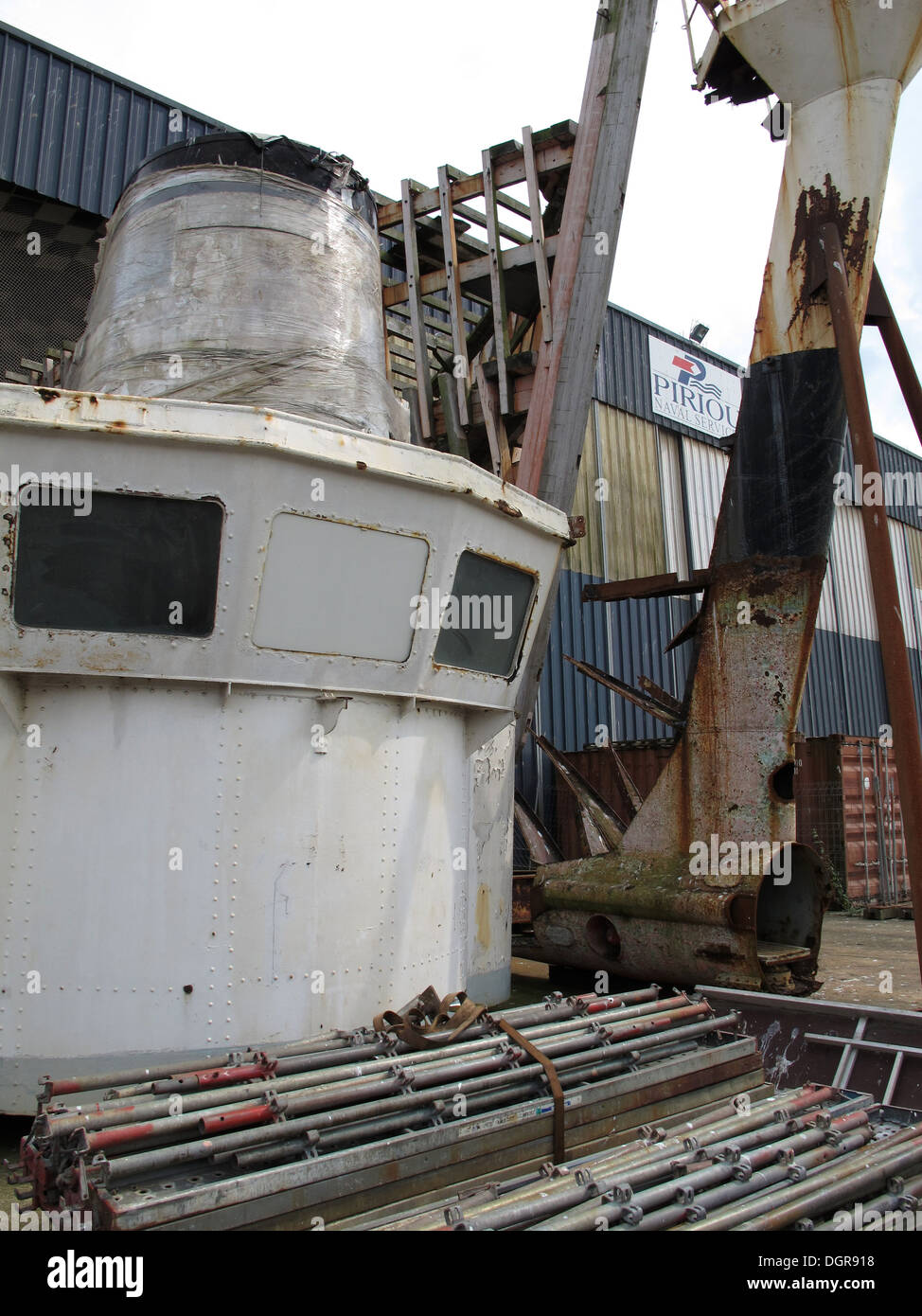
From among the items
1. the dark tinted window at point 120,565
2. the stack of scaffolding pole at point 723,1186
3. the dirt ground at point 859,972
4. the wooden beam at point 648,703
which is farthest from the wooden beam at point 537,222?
the stack of scaffolding pole at point 723,1186

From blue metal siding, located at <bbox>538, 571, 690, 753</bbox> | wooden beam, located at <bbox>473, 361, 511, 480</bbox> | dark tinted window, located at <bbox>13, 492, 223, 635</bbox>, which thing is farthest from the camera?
blue metal siding, located at <bbox>538, 571, 690, 753</bbox>

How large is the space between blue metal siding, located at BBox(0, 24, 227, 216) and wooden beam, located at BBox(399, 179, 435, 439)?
13.2 feet

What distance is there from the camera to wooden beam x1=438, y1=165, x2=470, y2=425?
9188 mm

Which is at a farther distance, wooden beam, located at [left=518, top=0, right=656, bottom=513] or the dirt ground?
wooden beam, located at [left=518, top=0, right=656, bottom=513]

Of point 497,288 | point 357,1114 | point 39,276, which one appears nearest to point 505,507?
point 497,288

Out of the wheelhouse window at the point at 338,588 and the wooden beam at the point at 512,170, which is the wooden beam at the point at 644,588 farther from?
the wooden beam at the point at 512,170

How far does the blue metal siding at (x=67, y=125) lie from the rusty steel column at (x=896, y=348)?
8711 mm

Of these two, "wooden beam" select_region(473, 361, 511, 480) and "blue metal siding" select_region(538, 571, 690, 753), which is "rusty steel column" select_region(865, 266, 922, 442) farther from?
"blue metal siding" select_region(538, 571, 690, 753)

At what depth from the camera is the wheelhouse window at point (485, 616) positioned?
21.0 feet

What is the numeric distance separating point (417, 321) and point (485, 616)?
4.25 meters

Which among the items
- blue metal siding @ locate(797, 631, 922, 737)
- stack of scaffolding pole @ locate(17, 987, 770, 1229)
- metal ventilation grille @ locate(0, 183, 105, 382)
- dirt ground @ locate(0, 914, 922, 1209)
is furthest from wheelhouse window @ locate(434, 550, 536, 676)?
blue metal siding @ locate(797, 631, 922, 737)

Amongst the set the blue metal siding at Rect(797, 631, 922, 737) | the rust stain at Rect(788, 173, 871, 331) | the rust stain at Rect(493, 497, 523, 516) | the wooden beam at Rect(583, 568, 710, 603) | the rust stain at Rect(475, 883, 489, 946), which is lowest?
the rust stain at Rect(475, 883, 489, 946)
